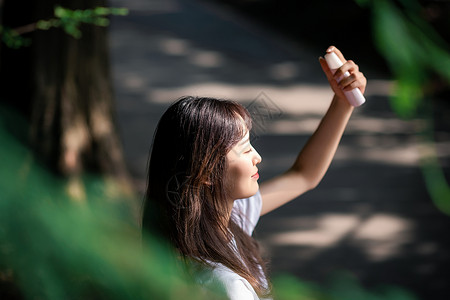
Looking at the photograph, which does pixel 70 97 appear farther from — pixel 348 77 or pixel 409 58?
pixel 409 58

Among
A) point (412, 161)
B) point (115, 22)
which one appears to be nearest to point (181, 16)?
point (115, 22)

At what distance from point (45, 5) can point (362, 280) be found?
2.62 meters

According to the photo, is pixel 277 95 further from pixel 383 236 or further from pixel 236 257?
pixel 236 257

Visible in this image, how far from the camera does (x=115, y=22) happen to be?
356 inches

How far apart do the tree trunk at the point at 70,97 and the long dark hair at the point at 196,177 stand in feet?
5.76

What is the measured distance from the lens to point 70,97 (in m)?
3.34

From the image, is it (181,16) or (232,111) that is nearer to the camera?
(232,111)

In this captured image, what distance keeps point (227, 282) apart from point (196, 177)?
235 mm

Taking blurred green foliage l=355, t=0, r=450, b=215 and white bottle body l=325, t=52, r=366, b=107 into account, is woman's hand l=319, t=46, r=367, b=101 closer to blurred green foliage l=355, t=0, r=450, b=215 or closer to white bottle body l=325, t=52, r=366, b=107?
white bottle body l=325, t=52, r=366, b=107

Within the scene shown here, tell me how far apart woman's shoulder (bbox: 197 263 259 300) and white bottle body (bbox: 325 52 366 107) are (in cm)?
49

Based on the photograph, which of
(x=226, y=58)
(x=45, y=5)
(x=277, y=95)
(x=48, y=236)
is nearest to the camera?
(x=48, y=236)

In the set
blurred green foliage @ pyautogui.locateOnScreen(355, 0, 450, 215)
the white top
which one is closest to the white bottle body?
the white top

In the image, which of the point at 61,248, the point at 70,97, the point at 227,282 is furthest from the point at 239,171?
the point at 70,97

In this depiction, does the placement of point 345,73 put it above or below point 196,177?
above
